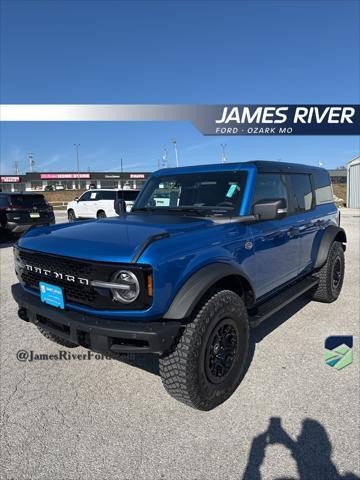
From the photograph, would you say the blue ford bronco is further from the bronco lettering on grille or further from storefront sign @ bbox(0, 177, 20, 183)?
storefront sign @ bbox(0, 177, 20, 183)

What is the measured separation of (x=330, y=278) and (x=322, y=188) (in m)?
1.34

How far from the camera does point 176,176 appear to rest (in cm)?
393

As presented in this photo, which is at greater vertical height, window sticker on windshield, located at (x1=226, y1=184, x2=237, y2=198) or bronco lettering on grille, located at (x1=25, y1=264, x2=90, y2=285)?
window sticker on windshield, located at (x1=226, y1=184, x2=237, y2=198)

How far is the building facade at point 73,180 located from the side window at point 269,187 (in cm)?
7583

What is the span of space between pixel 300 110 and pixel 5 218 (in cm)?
1365

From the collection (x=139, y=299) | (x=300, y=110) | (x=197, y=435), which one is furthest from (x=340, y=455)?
(x=300, y=110)

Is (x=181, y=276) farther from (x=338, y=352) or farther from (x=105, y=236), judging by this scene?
(x=338, y=352)

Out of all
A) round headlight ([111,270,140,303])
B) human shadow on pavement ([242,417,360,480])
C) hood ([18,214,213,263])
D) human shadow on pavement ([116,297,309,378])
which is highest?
hood ([18,214,213,263])

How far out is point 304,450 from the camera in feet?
7.00

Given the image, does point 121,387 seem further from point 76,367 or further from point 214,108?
point 214,108

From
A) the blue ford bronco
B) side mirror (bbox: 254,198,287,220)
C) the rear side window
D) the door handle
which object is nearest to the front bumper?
the blue ford bronco

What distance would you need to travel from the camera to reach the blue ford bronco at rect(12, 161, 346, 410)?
2214 mm

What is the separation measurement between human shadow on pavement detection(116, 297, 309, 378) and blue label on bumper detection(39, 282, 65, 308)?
619 mm

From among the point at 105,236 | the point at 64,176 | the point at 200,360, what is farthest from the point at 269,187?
the point at 64,176
